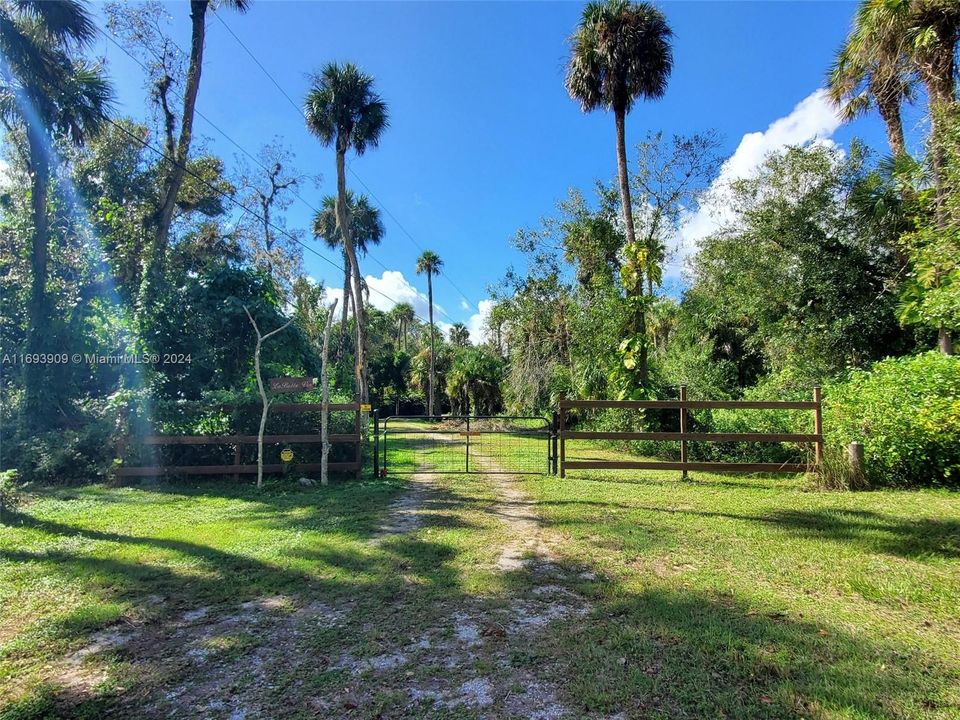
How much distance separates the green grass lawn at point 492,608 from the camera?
99.9 inches

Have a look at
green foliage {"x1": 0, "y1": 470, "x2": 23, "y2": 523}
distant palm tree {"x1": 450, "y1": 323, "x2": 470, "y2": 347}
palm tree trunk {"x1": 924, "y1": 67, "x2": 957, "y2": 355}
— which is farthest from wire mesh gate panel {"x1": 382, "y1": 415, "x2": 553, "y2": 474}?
distant palm tree {"x1": 450, "y1": 323, "x2": 470, "y2": 347}

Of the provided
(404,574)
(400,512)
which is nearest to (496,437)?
(400,512)

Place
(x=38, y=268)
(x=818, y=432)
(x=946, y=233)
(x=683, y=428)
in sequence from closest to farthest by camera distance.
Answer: (x=946, y=233) → (x=818, y=432) → (x=683, y=428) → (x=38, y=268)

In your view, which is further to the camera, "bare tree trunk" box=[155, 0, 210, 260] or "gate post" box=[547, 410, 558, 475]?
"bare tree trunk" box=[155, 0, 210, 260]

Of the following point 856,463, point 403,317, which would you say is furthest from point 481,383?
point 403,317

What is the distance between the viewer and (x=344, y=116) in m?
17.3

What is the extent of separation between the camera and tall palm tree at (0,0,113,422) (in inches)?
366

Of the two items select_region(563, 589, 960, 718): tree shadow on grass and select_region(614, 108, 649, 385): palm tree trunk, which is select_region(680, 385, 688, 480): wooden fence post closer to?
select_region(614, 108, 649, 385): palm tree trunk

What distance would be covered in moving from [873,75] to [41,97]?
17.5 meters

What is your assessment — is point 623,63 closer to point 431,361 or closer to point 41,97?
point 41,97

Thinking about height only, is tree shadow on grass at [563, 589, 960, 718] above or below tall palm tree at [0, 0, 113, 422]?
below

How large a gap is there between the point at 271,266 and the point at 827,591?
2204 cm

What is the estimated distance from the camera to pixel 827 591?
3828mm

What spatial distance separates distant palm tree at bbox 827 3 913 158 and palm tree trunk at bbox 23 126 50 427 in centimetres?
1702
